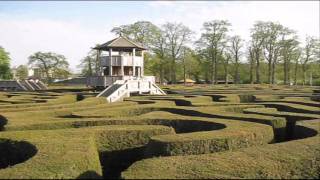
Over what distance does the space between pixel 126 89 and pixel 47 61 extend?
72224mm

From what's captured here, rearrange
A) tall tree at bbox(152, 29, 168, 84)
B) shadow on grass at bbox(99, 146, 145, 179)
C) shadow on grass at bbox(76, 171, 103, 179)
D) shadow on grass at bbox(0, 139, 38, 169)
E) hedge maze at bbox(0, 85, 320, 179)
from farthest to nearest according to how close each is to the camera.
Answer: tall tree at bbox(152, 29, 168, 84)
shadow on grass at bbox(99, 146, 145, 179)
shadow on grass at bbox(0, 139, 38, 169)
shadow on grass at bbox(76, 171, 103, 179)
hedge maze at bbox(0, 85, 320, 179)

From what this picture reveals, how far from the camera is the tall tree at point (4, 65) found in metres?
95.4

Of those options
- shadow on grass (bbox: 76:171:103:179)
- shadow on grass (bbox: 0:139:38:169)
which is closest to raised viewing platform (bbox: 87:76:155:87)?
shadow on grass (bbox: 0:139:38:169)

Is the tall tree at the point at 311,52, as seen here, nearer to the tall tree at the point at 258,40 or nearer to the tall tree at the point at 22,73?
the tall tree at the point at 258,40

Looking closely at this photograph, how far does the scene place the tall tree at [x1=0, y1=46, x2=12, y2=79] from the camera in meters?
95.4

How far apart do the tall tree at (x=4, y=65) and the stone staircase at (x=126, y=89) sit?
208 feet

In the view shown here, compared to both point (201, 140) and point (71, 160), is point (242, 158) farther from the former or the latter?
point (71, 160)

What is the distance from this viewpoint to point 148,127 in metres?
14.4

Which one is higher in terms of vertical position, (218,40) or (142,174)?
(218,40)

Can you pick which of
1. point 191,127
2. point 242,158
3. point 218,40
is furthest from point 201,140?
point 218,40

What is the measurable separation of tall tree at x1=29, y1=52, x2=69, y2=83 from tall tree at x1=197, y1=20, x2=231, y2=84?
40106 mm

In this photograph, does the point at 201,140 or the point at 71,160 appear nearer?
the point at 71,160

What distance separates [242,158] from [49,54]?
100 metres

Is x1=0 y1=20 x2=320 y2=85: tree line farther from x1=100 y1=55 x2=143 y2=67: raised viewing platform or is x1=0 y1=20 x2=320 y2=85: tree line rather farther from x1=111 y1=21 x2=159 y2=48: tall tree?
x1=100 y1=55 x2=143 y2=67: raised viewing platform
